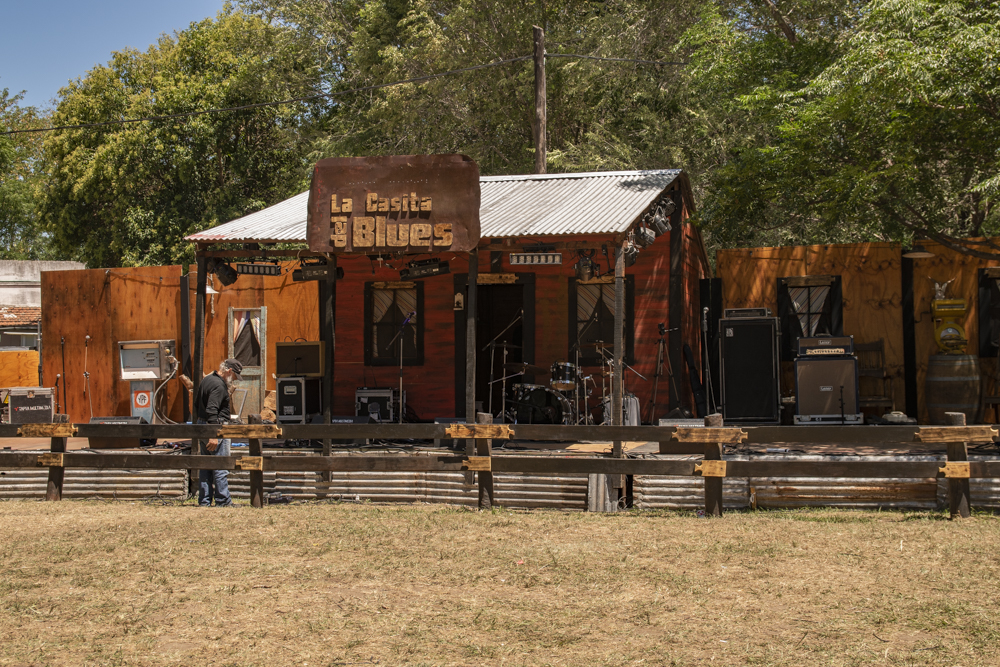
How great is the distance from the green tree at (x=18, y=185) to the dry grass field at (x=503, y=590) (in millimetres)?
38992

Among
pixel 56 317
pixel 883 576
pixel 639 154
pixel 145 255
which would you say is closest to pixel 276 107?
pixel 145 255

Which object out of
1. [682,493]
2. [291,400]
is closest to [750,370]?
[682,493]

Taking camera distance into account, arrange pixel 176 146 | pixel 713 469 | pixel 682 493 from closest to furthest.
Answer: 1. pixel 713 469
2. pixel 682 493
3. pixel 176 146

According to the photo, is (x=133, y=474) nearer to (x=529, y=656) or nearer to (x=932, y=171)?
(x=529, y=656)

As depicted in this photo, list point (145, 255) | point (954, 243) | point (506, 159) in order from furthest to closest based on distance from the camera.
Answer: point (145, 255), point (506, 159), point (954, 243)

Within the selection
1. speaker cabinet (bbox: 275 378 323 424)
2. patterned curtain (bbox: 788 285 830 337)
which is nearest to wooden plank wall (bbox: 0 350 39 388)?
speaker cabinet (bbox: 275 378 323 424)

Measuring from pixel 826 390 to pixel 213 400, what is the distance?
8577mm

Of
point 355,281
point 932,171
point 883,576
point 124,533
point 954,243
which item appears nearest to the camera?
point 883,576

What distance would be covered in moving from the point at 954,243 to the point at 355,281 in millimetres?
9522

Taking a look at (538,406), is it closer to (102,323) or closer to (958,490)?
(958,490)

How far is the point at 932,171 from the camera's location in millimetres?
15188

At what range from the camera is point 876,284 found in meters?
15.0

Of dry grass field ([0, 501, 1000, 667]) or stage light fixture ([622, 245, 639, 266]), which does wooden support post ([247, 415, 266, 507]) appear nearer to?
dry grass field ([0, 501, 1000, 667])

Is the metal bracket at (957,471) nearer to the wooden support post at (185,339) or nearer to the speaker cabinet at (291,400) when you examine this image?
the speaker cabinet at (291,400)
